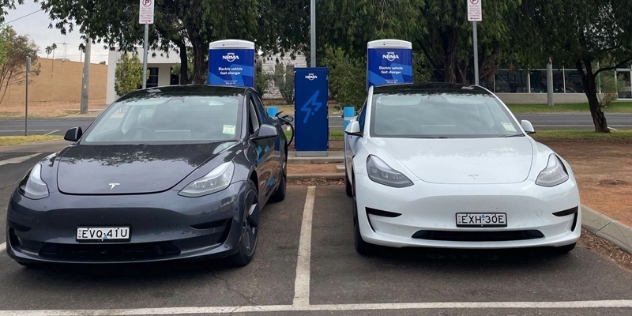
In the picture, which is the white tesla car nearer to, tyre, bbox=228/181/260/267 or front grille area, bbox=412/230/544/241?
front grille area, bbox=412/230/544/241

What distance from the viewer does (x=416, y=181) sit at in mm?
4266

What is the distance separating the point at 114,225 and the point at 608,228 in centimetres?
458

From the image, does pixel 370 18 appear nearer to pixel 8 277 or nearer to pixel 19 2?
pixel 19 2

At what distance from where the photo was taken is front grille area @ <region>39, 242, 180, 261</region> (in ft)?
12.5

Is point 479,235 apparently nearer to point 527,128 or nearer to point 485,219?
point 485,219

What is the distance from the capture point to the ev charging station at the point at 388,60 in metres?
11.5

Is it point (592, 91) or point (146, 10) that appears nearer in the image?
point (146, 10)

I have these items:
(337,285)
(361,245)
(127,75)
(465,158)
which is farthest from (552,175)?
(127,75)

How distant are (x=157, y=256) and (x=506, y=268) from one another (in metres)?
2.79

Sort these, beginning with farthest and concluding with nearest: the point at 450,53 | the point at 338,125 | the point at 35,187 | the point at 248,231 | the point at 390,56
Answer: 1. the point at 338,125
2. the point at 450,53
3. the point at 390,56
4. the point at 248,231
5. the point at 35,187

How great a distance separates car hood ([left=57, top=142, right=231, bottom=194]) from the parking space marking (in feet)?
3.95

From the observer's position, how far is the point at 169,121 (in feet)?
17.6

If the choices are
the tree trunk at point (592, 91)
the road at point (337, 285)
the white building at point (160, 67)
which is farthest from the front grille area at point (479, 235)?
the white building at point (160, 67)

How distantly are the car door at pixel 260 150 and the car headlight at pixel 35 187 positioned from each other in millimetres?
1793
